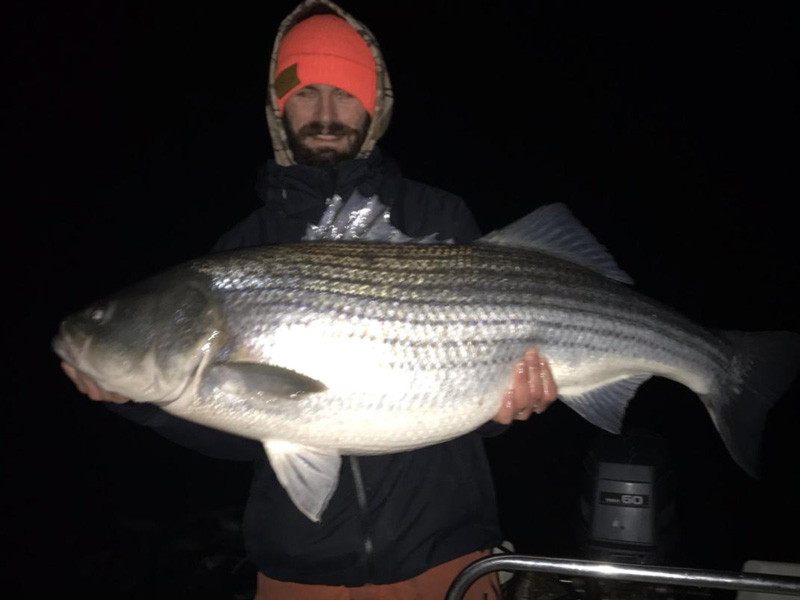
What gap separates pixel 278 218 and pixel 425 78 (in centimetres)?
3222

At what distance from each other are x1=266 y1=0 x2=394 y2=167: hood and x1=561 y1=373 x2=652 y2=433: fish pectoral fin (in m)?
1.50

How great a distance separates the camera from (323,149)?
2.56 meters

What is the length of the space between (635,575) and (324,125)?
7.14 feet

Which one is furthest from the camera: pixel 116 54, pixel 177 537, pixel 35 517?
pixel 116 54

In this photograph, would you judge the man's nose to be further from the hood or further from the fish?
the fish

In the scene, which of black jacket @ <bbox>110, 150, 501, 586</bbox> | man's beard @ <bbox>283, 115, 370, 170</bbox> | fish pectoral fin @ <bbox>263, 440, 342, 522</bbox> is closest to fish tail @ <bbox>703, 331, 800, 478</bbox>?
black jacket @ <bbox>110, 150, 501, 586</bbox>

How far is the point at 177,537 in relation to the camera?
5824mm

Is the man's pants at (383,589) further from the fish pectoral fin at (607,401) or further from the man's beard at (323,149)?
the man's beard at (323,149)

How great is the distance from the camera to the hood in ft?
9.09

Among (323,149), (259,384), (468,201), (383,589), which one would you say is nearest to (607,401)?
(383,589)

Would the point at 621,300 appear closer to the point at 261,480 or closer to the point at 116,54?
the point at 261,480

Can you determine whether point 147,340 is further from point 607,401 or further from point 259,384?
point 607,401

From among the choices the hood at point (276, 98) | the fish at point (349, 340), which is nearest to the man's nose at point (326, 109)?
the hood at point (276, 98)

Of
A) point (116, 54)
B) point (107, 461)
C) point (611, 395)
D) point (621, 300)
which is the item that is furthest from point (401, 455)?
point (116, 54)
